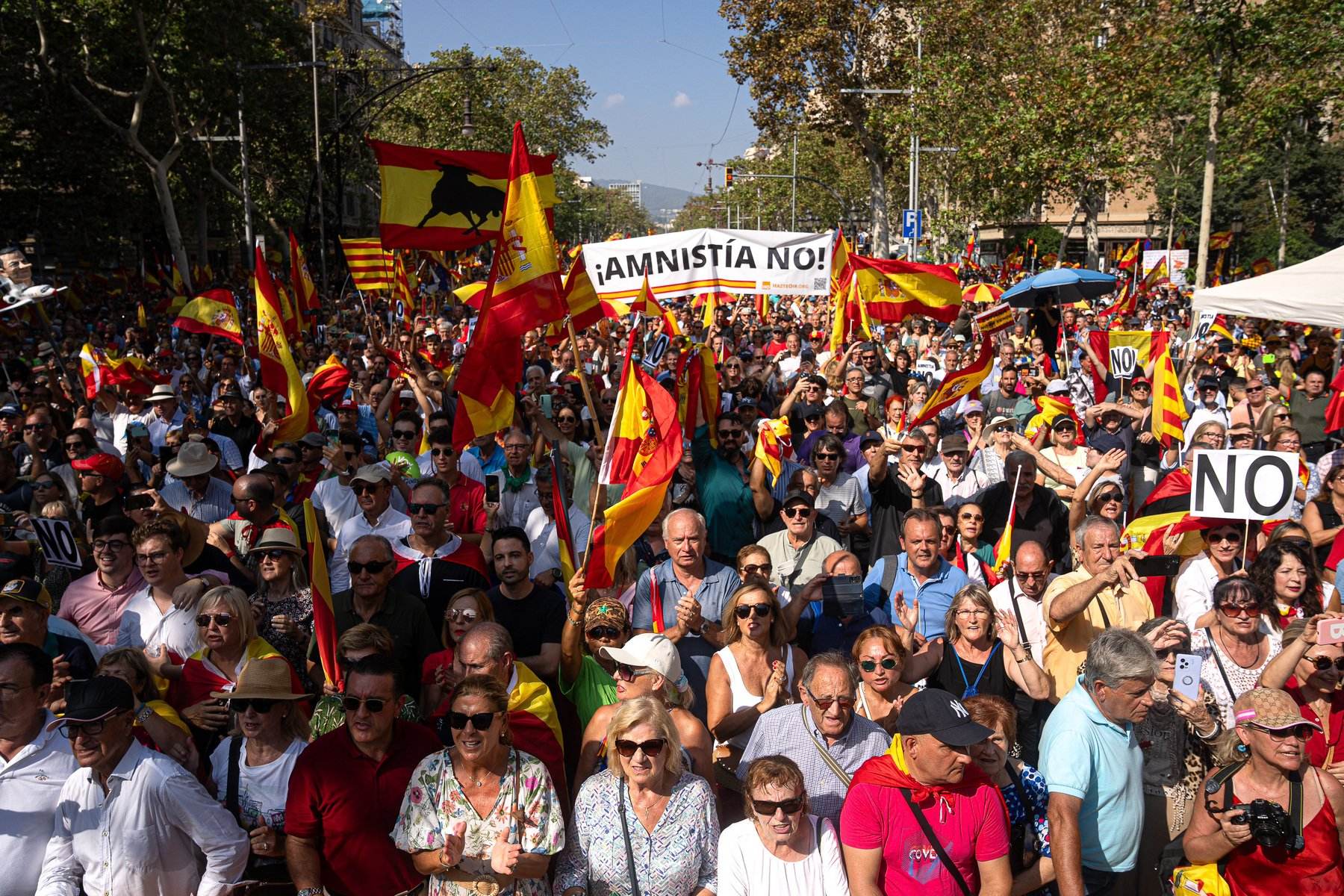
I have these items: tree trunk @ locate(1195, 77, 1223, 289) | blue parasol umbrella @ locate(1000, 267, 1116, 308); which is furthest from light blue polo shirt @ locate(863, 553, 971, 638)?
tree trunk @ locate(1195, 77, 1223, 289)

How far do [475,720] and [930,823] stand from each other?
56.7 inches

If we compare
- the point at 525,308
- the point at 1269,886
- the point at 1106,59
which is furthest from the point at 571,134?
the point at 1269,886

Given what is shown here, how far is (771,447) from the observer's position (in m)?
6.93

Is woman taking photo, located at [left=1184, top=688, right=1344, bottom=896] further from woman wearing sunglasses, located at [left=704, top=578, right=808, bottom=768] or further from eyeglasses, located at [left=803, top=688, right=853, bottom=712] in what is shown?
woman wearing sunglasses, located at [left=704, top=578, right=808, bottom=768]

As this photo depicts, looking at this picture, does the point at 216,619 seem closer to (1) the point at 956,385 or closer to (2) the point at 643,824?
(2) the point at 643,824

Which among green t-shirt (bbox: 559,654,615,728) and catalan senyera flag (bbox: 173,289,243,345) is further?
catalan senyera flag (bbox: 173,289,243,345)

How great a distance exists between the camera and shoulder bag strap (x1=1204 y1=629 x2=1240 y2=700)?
4621 millimetres

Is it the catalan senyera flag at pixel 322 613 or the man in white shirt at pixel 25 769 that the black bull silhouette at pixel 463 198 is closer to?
the catalan senyera flag at pixel 322 613

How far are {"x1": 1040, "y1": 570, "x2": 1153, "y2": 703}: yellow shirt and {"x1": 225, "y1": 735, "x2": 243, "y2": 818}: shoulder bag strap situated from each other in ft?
10.5

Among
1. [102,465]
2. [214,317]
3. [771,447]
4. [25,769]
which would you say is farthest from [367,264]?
[25,769]

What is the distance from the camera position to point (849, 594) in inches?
203

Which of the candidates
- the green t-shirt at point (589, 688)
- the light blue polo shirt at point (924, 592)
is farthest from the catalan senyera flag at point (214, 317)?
the light blue polo shirt at point (924, 592)

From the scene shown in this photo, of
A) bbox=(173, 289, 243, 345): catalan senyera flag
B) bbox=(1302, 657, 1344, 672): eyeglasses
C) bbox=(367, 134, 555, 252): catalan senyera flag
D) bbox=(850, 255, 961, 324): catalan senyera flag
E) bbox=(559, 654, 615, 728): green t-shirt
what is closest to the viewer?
bbox=(1302, 657, 1344, 672): eyeglasses

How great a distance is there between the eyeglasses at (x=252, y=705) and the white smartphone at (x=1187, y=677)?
3.24 m
